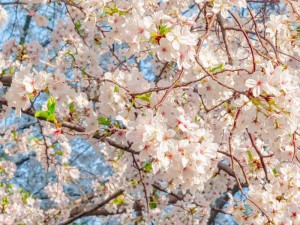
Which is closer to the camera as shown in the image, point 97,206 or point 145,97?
point 145,97

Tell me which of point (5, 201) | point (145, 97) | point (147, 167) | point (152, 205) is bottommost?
point (145, 97)

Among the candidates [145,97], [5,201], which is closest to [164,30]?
[145,97]

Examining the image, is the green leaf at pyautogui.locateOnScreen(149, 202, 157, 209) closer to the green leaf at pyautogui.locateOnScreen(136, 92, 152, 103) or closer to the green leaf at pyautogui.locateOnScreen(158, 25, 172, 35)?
the green leaf at pyautogui.locateOnScreen(136, 92, 152, 103)

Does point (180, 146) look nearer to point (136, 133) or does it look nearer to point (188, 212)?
point (136, 133)

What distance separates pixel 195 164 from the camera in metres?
1.81

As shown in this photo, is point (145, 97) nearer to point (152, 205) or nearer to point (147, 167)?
point (147, 167)

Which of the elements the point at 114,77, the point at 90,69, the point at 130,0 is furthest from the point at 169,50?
the point at 90,69

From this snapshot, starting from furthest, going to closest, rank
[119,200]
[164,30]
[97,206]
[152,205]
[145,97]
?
[119,200]
[97,206]
[152,205]
[145,97]
[164,30]

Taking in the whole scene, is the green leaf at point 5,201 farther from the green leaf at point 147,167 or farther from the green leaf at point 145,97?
the green leaf at point 145,97

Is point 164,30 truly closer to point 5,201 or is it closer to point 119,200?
point 119,200

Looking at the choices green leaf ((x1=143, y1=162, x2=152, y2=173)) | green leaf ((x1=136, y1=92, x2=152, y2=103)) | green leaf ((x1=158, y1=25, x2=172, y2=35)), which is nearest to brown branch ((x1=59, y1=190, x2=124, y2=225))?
green leaf ((x1=143, y1=162, x2=152, y2=173))

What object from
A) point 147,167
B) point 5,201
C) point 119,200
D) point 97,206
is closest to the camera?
point 147,167

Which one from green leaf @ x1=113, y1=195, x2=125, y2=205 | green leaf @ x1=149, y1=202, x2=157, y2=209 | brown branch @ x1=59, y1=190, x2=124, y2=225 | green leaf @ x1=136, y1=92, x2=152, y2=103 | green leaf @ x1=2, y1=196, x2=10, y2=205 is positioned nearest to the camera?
green leaf @ x1=136, y1=92, x2=152, y2=103

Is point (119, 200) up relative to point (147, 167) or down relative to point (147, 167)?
up
